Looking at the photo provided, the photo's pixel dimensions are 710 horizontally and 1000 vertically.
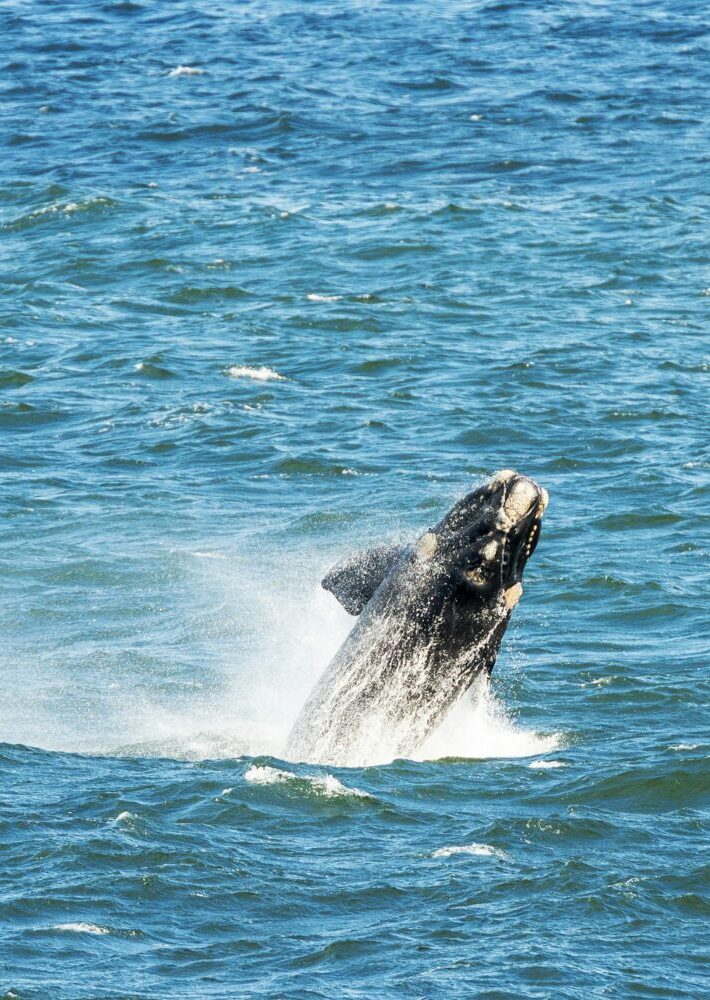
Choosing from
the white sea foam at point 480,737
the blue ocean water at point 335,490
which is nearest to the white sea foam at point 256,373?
the blue ocean water at point 335,490

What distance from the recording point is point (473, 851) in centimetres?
1502

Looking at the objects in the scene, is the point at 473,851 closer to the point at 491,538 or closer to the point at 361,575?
the point at 491,538

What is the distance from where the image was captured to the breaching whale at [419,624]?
1666 centimetres

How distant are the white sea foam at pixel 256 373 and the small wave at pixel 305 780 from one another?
18961 millimetres

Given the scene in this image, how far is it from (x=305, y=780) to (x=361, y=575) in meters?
2.29

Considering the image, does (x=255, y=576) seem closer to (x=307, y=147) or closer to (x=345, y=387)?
(x=345, y=387)

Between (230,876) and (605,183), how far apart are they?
3957 centimetres

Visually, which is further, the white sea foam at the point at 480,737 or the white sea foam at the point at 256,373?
the white sea foam at the point at 256,373

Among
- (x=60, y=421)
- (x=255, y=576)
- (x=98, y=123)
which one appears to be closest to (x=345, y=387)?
(x=60, y=421)

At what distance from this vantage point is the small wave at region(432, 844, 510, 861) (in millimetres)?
14945

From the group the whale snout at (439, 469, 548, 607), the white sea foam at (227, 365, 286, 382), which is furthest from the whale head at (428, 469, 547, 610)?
the white sea foam at (227, 365, 286, 382)

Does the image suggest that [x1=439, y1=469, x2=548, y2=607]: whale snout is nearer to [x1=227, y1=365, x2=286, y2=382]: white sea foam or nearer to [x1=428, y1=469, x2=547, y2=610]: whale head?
[x1=428, y1=469, x2=547, y2=610]: whale head

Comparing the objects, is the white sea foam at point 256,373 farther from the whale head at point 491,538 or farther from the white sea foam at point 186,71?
the white sea foam at point 186,71

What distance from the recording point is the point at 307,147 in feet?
182
